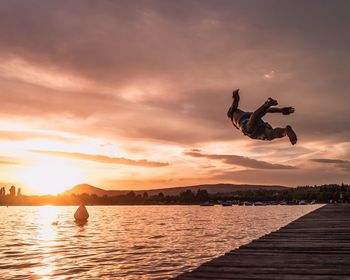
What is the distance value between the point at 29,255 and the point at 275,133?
1754 inches

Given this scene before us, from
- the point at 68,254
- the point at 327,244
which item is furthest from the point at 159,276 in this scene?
the point at 68,254

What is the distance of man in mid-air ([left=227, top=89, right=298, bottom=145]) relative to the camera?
960 centimetres

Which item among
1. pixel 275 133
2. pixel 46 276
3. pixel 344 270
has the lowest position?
pixel 46 276

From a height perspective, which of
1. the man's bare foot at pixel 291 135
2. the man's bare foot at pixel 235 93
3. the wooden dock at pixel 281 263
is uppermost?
the man's bare foot at pixel 235 93

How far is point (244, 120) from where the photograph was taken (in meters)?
10.3

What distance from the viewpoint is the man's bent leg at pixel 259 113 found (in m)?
9.30

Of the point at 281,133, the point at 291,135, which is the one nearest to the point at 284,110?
the point at 281,133

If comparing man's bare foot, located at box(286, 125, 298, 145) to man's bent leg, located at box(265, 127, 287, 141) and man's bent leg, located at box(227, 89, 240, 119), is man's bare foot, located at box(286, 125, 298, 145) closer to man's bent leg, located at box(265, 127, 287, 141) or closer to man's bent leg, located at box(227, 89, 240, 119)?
man's bent leg, located at box(265, 127, 287, 141)

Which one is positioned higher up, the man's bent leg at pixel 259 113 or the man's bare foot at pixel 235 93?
the man's bare foot at pixel 235 93

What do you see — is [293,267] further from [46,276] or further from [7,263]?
[7,263]

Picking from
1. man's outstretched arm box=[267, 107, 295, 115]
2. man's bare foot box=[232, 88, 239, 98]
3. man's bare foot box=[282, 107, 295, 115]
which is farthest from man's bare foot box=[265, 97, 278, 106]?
man's bare foot box=[232, 88, 239, 98]

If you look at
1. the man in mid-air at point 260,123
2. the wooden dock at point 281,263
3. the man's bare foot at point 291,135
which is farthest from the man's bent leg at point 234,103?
the wooden dock at point 281,263

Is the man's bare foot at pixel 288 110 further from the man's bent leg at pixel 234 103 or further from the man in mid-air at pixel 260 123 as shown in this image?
the man's bent leg at pixel 234 103

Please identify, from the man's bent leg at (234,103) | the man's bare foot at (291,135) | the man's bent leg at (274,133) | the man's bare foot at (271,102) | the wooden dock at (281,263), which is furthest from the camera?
the man's bent leg at (234,103)
